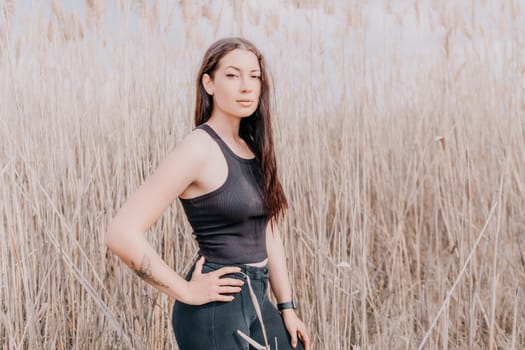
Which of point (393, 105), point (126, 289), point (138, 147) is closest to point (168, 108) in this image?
point (138, 147)

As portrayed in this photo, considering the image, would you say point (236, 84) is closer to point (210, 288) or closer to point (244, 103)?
point (244, 103)

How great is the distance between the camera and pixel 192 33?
166 cm

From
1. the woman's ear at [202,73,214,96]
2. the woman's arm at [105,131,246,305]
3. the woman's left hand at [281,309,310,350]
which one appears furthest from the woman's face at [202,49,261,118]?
the woman's left hand at [281,309,310,350]

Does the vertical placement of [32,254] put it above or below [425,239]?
above

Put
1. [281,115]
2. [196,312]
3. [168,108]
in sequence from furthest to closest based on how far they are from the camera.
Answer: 1. [281,115]
2. [168,108]
3. [196,312]

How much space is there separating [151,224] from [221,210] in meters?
0.10

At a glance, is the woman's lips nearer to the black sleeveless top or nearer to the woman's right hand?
the black sleeveless top

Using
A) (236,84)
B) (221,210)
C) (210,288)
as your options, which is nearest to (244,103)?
(236,84)

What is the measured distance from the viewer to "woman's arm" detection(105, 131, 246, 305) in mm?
800

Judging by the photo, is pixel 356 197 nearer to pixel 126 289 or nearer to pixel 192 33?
pixel 126 289

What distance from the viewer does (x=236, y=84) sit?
903mm

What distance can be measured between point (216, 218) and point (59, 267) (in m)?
0.73

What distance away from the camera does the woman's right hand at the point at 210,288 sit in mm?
821

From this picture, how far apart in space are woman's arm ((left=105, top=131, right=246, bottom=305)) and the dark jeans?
24mm
